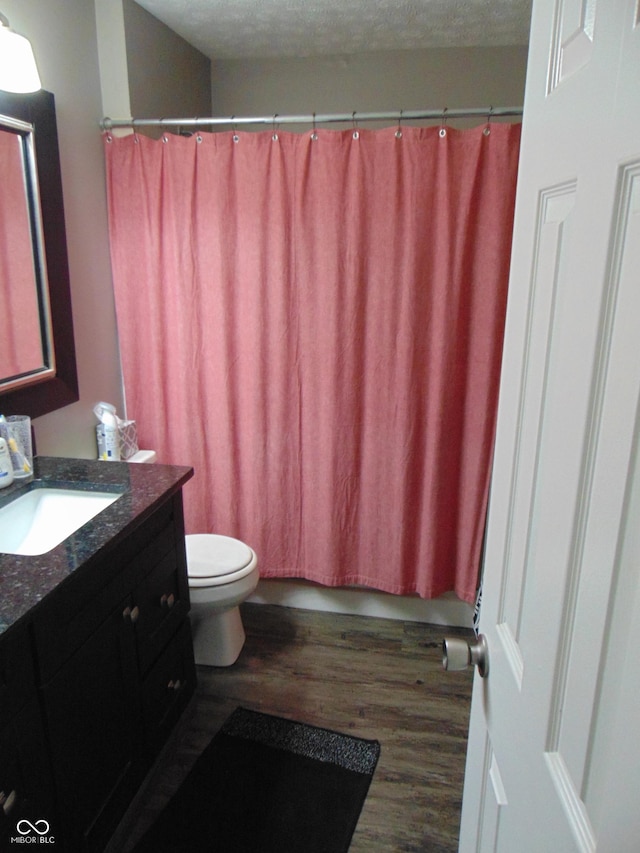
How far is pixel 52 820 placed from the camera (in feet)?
4.12

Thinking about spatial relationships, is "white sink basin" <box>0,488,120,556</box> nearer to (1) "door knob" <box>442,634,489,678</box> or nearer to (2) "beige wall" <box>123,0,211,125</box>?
(1) "door knob" <box>442,634,489,678</box>

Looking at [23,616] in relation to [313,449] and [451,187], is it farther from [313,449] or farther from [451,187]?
[451,187]

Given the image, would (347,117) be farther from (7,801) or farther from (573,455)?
(7,801)

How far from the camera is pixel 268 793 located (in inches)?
70.4

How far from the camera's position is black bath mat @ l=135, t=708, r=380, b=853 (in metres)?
1.64

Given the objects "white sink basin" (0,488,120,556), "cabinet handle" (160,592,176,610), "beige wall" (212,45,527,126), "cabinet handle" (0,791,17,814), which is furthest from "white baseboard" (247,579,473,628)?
"beige wall" (212,45,527,126)

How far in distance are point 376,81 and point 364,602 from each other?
7.92 ft

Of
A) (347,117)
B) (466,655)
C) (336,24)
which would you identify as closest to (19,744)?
(466,655)

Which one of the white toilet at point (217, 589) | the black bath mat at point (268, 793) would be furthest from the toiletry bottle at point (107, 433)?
the black bath mat at point (268, 793)

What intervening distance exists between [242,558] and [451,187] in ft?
5.08

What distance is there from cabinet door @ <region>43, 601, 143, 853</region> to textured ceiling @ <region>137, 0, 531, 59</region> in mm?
2178

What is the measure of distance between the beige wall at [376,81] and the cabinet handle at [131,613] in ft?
7.88

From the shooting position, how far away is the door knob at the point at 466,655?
3.16ft
